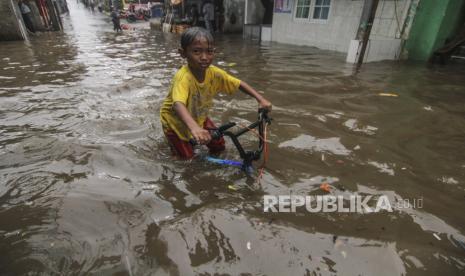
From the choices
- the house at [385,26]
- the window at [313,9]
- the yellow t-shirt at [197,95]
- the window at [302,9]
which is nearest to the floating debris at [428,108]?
the yellow t-shirt at [197,95]

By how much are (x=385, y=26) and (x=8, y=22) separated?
18388 millimetres

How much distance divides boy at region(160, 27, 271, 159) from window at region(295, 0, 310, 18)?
12.7 m

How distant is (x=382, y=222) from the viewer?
242 centimetres

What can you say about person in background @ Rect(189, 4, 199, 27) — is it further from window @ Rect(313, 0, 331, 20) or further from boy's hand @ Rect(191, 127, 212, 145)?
boy's hand @ Rect(191, 127, 212, 145)

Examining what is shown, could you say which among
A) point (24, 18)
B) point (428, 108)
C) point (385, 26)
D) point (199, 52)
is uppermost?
point (199, 52)

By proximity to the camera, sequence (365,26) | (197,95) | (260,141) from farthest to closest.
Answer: (365,26)
(197,95)
(260,141)

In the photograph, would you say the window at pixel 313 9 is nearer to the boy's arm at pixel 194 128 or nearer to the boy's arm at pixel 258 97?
the boy's arm at pixel 258 97

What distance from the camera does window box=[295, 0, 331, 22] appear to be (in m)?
13.0

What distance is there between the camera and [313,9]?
13578 mm

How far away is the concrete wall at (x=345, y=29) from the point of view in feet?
33.3

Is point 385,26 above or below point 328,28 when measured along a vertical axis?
above

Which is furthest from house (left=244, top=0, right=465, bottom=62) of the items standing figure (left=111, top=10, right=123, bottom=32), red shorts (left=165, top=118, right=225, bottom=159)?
standing figure (left=111, top=10, right=123, bottom=32)

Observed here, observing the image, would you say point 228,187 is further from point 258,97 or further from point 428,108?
point 428,108

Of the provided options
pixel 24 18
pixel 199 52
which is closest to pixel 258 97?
pixel 199 52
